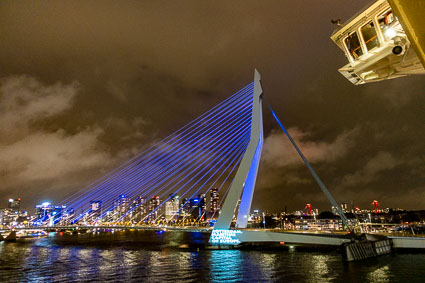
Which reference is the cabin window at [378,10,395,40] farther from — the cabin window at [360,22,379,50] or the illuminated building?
the illuminated building

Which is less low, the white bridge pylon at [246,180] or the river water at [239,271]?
the white bridge pylon at [246,180]

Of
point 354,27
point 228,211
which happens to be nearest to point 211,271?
point 228,211

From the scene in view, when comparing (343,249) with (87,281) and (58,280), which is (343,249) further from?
(58,280)

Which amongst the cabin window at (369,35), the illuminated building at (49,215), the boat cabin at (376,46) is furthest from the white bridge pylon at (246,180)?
the illuminated building at (49,215)

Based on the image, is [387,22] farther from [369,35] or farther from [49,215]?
[49,215]

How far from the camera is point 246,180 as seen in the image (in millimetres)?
20078

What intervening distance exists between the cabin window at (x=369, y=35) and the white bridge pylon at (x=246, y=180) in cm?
1264

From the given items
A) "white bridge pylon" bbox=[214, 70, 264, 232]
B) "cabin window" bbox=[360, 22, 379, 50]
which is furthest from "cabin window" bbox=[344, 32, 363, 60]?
"white bridge pylon" bbox=[214, 70, 264, 232]

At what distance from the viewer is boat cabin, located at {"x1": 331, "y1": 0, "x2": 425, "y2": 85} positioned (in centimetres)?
632

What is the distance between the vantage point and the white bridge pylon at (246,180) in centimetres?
1853

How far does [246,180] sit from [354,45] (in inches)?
545

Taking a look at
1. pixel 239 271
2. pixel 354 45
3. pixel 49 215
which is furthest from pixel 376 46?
pixel 49 215

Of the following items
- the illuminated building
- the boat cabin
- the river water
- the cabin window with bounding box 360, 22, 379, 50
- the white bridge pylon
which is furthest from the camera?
the illuminated building

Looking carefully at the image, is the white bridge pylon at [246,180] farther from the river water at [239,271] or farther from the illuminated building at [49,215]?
the illuminated building at [49,215]
